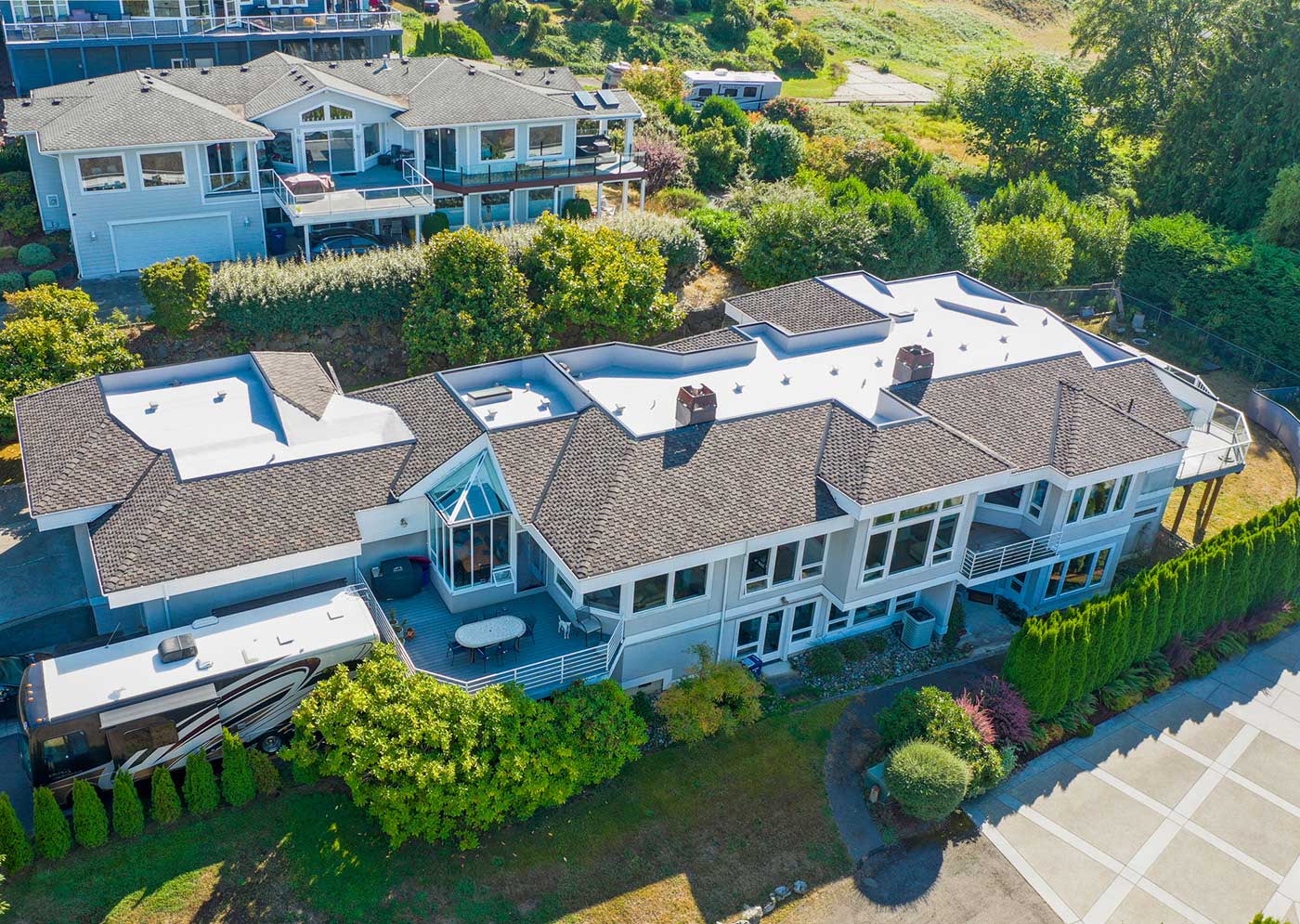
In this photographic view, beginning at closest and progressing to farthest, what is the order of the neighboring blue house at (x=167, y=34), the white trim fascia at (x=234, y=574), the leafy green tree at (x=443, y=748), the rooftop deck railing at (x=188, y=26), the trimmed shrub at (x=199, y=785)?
the leafy green tree at (x=443, y=748)
the trimmed shrub at (x=199, y=785)
the white trim fascia at (x=234, y=574)
the rooftop deck railing at (x=188, y=26)
the neighboring blue house at (x=167, y=34)

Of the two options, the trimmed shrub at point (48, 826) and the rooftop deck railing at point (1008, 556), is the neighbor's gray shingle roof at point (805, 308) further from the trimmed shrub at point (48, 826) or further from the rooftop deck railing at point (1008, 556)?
the trimmed shrub at point (48, 826)

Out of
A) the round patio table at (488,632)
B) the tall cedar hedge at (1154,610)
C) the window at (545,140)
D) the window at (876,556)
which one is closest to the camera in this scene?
the round patio table at (488,632)

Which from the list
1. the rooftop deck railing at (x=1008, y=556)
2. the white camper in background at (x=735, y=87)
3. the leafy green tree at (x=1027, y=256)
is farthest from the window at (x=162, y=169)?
the white camper in background at (x=735, y=87)

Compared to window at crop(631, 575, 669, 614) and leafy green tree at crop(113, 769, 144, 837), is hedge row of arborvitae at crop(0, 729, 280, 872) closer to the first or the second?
leafy green tree at crop(113, 769, 144, 837)

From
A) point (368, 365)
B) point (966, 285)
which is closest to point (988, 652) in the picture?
point (966, 285)

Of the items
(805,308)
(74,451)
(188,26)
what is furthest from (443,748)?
(188,26)

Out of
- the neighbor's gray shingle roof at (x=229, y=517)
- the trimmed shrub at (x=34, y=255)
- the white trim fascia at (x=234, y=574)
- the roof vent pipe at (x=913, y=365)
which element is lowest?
the white trim fascia at (x=234, y=574)
